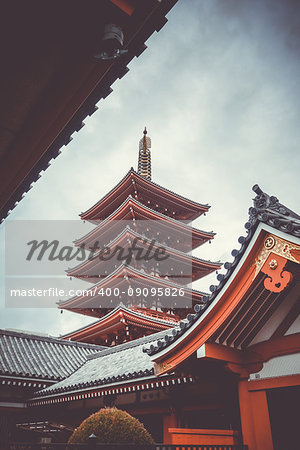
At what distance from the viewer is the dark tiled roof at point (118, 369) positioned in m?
8.13

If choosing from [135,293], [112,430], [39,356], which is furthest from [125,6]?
[135,293]

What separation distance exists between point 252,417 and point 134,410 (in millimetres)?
4257

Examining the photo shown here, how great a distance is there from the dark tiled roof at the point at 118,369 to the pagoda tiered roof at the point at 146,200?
10.8 m

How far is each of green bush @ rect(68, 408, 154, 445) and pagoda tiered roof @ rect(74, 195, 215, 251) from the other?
15.6 m

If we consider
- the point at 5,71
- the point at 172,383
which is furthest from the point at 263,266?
the point at 5,71

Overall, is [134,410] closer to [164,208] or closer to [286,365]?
[286,365]

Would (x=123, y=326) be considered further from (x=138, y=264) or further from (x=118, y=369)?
(x=118, y=369)

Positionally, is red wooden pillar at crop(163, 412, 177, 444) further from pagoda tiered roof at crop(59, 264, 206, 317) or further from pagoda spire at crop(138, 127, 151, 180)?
pagoda spire at crop(138, 127, 151, 180)

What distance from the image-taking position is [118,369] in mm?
10172

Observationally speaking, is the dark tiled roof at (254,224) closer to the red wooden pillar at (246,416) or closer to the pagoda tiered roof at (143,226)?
the red wooden pillar at (246,416)

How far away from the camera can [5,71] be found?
9.20 ft

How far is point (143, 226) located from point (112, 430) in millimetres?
17824

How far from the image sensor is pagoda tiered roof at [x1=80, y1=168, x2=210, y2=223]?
71.8 ft

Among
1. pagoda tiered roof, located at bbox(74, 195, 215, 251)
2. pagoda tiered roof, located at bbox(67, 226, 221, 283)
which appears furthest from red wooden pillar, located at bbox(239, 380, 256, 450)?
pagoda tiered roof, located at bbox(74, 195, 215, 251)
